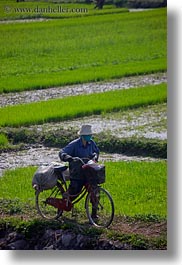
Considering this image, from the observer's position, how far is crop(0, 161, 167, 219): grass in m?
5.41

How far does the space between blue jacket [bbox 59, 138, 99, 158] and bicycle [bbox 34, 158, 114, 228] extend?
60mm

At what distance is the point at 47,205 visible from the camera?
5.50 m

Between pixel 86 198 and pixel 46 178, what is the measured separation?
0.31m

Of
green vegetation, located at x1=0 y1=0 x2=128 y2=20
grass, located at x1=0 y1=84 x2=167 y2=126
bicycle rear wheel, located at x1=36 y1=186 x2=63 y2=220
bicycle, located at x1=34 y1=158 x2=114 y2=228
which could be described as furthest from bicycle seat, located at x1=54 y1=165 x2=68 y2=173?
green vegetation, located at x1=0 y1=0 x2=128 y2=20

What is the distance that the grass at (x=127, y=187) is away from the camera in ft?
17.7

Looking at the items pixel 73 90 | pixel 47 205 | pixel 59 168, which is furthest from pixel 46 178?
pixel 73 90

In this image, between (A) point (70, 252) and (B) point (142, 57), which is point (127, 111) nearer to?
(B) point (142, 57)

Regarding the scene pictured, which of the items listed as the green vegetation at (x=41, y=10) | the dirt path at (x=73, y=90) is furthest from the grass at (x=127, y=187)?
the green vegetation at (x=41, y=10)

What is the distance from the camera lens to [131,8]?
19.0 feet

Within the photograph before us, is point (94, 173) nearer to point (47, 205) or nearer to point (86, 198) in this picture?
point (86, 198)

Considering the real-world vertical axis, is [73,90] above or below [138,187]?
above

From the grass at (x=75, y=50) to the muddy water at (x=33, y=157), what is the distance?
495 millimetres

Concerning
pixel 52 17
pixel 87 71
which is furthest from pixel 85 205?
pixel 52 17

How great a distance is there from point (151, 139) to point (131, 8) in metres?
1.02
